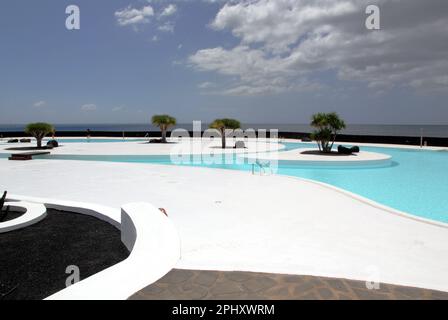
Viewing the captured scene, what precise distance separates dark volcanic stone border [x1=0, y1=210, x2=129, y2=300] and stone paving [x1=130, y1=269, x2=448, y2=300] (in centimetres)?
166

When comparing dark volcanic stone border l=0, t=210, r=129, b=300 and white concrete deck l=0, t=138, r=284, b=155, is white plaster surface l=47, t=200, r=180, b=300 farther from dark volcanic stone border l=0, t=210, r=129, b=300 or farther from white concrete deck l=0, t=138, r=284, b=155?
white concrete deck l=0, t=138, r=284, b=155

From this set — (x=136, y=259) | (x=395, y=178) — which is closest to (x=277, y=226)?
(x=136, y=259)

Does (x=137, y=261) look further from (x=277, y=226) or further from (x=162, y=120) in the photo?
(x=162, y=120)

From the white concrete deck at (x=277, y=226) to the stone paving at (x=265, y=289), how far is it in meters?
0.23

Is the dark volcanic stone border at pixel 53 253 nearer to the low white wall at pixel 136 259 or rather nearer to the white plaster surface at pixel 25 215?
the white plaster surface at pixel 25 215

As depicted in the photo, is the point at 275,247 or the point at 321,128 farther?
the point at 321,128

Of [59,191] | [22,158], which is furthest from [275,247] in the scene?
[22,158]

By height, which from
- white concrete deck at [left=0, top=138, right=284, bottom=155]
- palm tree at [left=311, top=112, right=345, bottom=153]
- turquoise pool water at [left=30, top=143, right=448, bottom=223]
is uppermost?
palm tree at [left=311, top=112, right=345, bottom=153]

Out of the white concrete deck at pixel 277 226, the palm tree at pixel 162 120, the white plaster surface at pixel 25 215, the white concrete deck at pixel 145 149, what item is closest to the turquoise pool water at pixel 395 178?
the white concrete deck at pixel 277 226

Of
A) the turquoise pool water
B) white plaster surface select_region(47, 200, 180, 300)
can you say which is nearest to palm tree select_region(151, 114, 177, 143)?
the turquoise pool water

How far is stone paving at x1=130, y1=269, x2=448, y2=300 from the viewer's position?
3.73m

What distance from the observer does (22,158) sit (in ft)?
62.6
